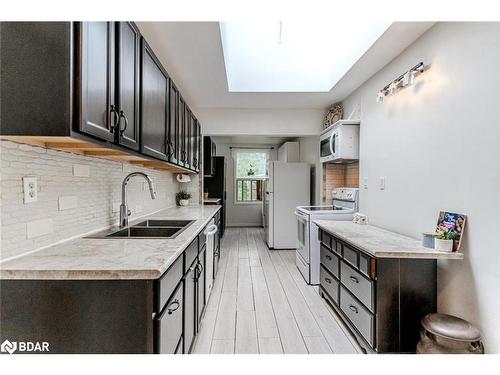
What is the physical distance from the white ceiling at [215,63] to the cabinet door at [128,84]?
706mm

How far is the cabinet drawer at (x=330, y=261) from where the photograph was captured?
2581 millimetres

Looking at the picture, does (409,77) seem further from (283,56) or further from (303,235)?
(303,235)

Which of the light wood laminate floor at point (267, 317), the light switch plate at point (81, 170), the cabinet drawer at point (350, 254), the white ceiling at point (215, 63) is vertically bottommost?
the light wood laminate floor at point (267, 317)

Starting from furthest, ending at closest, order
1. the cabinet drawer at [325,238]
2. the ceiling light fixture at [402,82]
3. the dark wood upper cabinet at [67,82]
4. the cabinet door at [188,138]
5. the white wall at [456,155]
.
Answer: the cabinet door at [188,138] → the cabinet drawer at [325,238] → the ceiling light fixture at [402,82] → the white wall at [456,155] → the dark wood upper cabinet at [67,82]

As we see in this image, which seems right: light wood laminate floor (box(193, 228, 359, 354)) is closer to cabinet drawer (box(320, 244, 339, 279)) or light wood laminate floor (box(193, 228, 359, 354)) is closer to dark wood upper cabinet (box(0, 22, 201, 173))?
cabinet drawer (box(320, 244, 339, 279))

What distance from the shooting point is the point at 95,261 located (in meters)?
1.22

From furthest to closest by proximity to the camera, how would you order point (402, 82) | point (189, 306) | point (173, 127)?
point (173, 127)
point (402, 82)
point (189, 306)

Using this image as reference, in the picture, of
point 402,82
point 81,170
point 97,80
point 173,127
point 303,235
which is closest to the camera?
point 97,80

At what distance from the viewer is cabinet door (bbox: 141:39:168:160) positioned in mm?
1774

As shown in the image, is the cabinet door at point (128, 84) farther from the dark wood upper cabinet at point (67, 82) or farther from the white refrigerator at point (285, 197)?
the white refrigerator at point (285, 197)

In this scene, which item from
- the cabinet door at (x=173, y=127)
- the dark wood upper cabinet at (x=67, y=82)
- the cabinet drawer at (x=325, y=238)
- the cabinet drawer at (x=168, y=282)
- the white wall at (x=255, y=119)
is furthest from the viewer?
the white wall at (x=255, y=119)

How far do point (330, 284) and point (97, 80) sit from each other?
2.57 meters

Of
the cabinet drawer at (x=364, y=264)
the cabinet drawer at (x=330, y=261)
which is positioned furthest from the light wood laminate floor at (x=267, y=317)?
the cabinet drawer at (x=364, y=264)

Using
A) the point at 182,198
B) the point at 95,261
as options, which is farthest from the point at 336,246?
the point at 182,198
